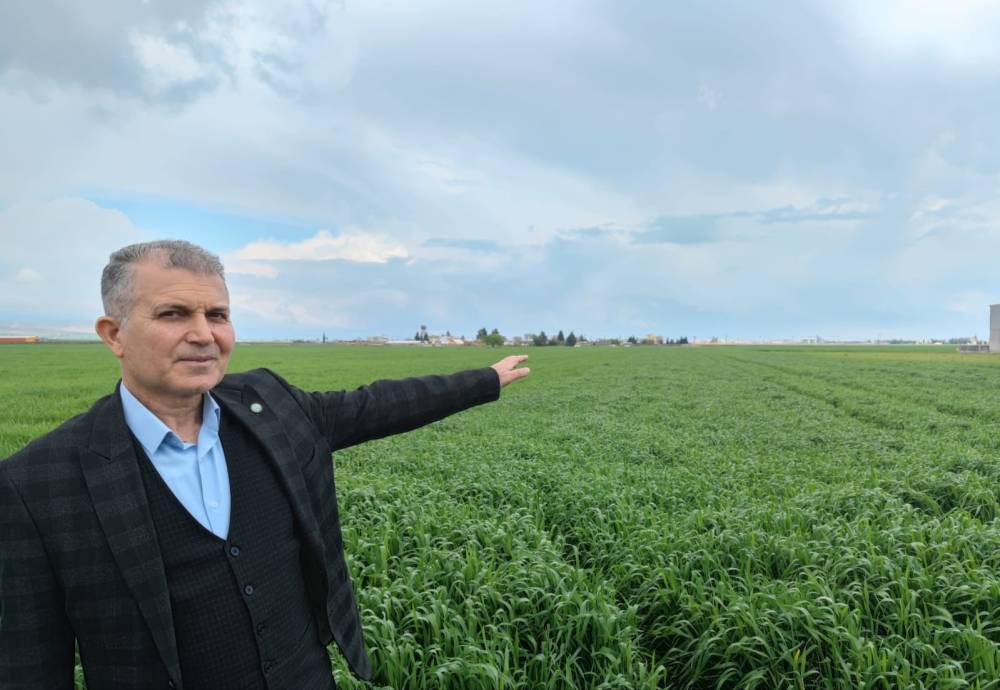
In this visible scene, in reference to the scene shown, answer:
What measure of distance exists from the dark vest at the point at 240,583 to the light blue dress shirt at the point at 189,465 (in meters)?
0.03

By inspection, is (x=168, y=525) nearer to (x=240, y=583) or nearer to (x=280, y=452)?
(x=240, y=583)

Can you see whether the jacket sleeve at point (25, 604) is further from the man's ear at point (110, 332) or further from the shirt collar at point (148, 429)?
the man's ear at point (110, 332)

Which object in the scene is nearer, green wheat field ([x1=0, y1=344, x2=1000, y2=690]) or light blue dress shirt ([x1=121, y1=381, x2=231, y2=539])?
light blue dress shirt ([x1=121, y1=381, x2=231, y2=539])

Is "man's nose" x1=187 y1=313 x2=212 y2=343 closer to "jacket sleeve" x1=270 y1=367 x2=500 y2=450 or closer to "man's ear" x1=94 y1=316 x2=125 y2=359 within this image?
"man's ear" x1=94 y1=316 x2=125 y2=359

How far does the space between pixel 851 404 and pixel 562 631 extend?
18662mm

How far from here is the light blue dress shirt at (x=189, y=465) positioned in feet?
5.82

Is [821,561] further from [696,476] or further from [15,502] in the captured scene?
[15,502]

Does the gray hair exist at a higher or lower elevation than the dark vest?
higher

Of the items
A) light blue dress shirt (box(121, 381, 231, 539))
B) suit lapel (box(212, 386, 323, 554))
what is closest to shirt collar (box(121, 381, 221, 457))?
light blue dress shirt (box(121, 381, 231, 539))

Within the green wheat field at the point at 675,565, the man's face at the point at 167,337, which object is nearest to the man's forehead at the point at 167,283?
the man's face at the point at 167,337

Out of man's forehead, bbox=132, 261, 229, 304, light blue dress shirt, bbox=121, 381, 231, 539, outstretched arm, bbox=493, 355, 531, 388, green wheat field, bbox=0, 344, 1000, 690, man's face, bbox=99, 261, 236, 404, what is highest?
man's forehead, bbox=132, 261, 229, 304

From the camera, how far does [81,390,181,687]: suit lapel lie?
1.60m

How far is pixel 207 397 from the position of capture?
197cm

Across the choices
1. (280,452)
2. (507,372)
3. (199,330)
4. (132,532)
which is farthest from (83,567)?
(507,372)
